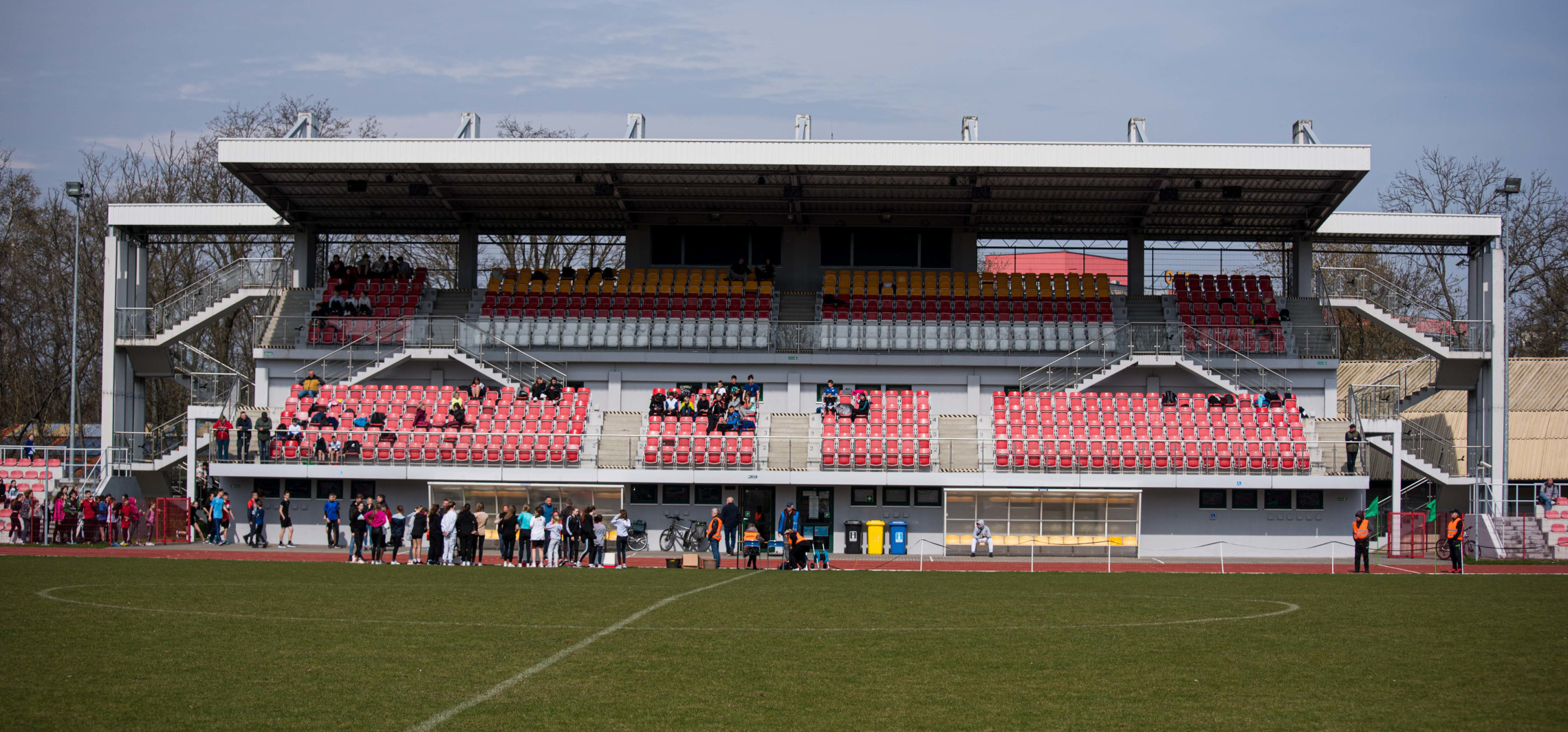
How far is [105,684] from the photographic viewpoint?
12.5 m

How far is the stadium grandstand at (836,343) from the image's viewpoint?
3725cm

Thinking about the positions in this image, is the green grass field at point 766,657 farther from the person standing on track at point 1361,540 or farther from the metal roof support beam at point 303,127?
the metal roof support beam at point 303,127

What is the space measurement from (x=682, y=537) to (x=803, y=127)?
1479 centimetres

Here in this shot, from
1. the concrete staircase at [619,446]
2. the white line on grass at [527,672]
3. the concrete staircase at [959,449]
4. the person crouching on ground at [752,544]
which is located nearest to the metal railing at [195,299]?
the concrete staircase at [619,446]

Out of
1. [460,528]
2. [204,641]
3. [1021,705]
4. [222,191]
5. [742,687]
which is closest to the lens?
[1021,705]

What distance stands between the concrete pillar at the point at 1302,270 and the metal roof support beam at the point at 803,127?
18058mm

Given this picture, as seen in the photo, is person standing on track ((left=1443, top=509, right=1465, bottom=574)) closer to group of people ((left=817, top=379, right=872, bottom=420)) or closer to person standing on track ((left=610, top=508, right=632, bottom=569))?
group of people ((left=817, top=379, right=872, bottom=420))

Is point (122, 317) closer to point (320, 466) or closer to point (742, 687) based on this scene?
point (320, 466)

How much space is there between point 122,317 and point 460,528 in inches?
797

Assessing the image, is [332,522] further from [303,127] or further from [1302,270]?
[1302,270]

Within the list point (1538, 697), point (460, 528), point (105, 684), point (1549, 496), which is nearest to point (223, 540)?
point (460, 528)

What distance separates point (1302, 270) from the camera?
4534 centimetres

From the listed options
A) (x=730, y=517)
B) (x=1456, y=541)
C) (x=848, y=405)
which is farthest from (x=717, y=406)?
(x=1456, y=541)

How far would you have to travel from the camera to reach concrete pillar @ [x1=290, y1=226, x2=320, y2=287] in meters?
46.6
